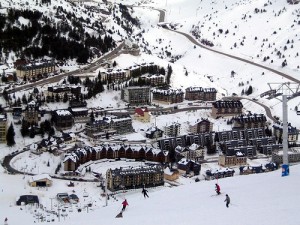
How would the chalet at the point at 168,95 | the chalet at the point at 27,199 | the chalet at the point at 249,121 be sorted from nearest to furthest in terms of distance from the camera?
1. the chalet at the point at 27,199
2. the chalet at the point at 249,121
3. the chalet at the point at 168,95

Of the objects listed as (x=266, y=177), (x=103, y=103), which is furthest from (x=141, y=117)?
(x=266, y=177)

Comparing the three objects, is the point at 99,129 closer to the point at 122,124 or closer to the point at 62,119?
the point at 122,124

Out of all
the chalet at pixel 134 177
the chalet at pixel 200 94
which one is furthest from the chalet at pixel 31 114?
the chalet at pixel 200 94

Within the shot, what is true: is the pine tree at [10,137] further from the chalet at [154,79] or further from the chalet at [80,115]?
the chalet at [154,79]

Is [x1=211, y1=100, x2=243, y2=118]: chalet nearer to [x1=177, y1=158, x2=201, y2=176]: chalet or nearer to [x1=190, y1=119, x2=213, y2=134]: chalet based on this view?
[x1=190, y1=119, x2=213, y2=134]: chalet

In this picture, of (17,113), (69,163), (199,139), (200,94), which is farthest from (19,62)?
(69,163)
